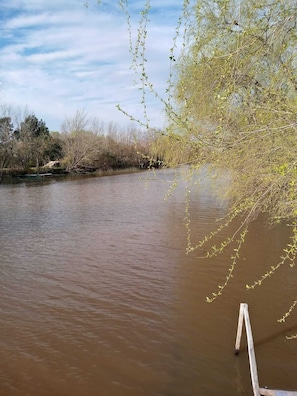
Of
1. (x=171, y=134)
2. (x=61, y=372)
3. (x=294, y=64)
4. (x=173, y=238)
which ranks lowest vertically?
(x=61, y=372)

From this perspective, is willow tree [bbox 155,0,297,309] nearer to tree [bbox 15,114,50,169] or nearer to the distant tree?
the distant tree

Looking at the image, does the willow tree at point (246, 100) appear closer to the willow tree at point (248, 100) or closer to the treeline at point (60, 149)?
the willow tree at point (248, 100)

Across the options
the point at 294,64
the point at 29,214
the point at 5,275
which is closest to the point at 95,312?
the point at 5,275

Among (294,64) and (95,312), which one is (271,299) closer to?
(95,312)

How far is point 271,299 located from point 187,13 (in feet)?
16.4

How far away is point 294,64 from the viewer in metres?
5.29

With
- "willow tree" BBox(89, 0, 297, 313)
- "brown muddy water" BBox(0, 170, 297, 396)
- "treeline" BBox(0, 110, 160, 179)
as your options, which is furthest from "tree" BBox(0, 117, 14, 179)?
"willow tree" BBox(89, 0, 297, 313)

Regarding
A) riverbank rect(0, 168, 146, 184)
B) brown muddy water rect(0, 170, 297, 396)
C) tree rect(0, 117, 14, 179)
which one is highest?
tree rect(0, 117, 14, 179)

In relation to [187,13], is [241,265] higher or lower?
lower

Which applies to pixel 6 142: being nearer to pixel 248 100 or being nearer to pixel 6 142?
pixel 6 142

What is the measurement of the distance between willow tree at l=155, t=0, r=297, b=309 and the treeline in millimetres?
31358

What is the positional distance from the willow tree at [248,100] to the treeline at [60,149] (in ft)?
103

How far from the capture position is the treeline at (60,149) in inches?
1458

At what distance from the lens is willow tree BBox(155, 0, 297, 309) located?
387 centimetres
